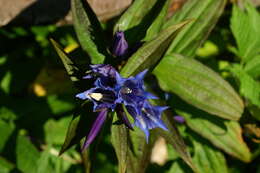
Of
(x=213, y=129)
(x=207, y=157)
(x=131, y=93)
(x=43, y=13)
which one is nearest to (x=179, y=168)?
(x=207, y=157)

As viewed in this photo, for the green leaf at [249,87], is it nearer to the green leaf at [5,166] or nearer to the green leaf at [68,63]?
the green leaf at [68,63]

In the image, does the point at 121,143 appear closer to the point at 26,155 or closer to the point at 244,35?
the point at 26,155

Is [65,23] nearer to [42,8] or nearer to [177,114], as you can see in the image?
[42,8]

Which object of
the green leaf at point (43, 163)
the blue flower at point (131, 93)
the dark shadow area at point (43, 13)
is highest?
the dark shadow area at point (43, 13)

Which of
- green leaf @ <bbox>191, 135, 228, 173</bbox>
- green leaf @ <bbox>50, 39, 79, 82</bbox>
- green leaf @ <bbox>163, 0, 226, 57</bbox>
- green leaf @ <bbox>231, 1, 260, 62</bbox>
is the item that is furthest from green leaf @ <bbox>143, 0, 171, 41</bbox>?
green leaf @ <bbox>191, 135, 228, 173</bbox>

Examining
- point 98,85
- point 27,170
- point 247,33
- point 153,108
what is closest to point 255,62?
point 247,33

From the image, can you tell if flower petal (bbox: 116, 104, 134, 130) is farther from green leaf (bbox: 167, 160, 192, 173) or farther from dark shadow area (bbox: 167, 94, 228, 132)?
green leaf (bbox: 167, 160, 192, 173)

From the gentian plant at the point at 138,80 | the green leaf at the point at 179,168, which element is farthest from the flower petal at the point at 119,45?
the green leaf at the point at 179,168
